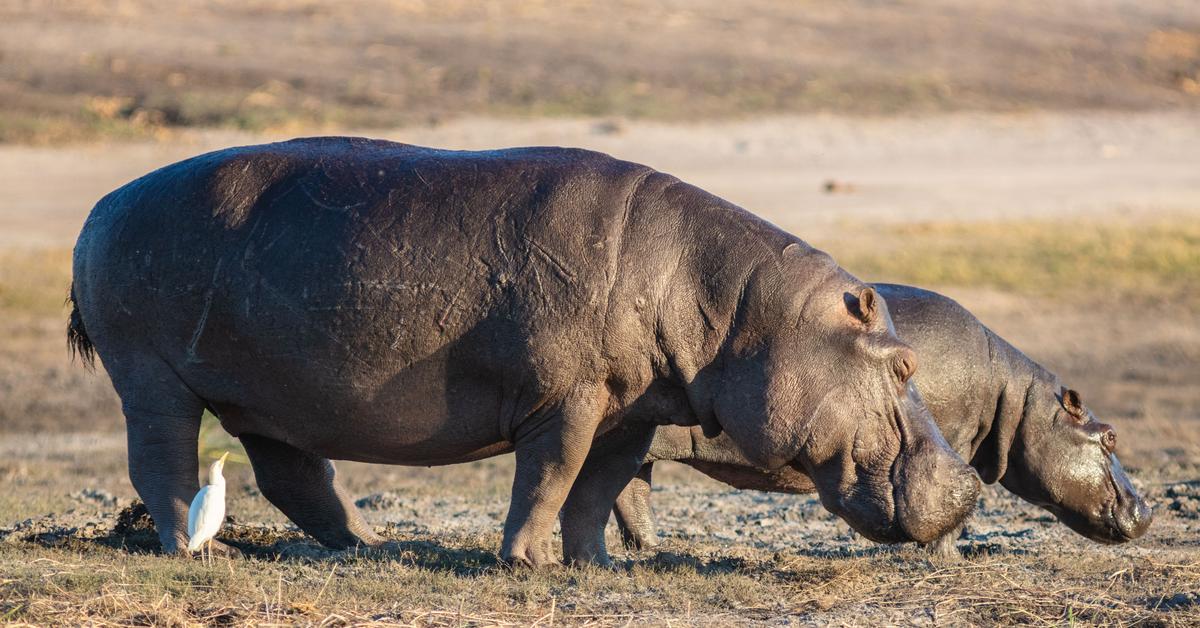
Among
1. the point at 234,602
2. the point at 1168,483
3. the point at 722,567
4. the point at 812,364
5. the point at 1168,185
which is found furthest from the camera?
the point at 1168,185

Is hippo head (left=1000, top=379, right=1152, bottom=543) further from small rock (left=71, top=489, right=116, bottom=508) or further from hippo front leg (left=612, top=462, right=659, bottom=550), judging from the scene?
small rock (left=71, top=489, right=116, bottom=508)

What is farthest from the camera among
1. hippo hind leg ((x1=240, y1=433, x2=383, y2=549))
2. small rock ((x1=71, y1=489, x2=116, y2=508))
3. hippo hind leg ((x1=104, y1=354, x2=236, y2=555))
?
small rock ((x1=71, y1=489, x2=116, y2=508))

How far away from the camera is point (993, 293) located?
19.5 metres

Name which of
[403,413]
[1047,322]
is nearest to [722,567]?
[403,413]

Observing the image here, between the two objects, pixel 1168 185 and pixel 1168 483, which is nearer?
pixel 1168 483

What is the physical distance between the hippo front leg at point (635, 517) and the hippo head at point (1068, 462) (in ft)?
6.40

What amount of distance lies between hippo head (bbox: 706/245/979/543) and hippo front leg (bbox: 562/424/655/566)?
26.5 inches

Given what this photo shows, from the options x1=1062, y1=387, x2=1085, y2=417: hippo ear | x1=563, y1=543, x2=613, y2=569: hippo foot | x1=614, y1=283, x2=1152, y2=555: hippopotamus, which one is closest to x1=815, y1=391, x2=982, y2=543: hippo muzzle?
x1=563, y1=543, x2=613, y2=569: hippo foot

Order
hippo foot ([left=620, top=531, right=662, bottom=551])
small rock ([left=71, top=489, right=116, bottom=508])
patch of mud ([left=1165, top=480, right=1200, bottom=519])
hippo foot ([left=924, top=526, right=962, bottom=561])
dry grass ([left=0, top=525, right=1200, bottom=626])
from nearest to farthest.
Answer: dry grass ([left=0, top=525, right=1200, bottom=626]), hippo foot ([left=924, top=526, right=962, bottom=561]), hippo foot ([left=620, top=531, right=662, bottom=551]), patch of mud ([left=1165, top=480, right=1200, bottom=519]), small rock ([left=71, top=489, right=116, bottom=508])

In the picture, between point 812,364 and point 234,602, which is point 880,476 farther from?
point 234,602

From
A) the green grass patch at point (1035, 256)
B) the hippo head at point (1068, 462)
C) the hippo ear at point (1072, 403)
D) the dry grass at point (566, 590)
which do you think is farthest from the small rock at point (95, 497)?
the green grass patch at point (1035, 256)

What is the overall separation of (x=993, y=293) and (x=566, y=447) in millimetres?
13070

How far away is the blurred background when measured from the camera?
739 centimetres

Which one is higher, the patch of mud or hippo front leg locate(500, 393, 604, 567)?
hippo front leg locate(500, 393, 604, 567)
